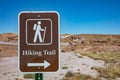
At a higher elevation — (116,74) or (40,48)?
(40,48)

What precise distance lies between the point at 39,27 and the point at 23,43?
236 mm

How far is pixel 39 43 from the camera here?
127 inches

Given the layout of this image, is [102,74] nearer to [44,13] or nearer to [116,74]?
[116,74]

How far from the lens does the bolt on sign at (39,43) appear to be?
322 centimetres

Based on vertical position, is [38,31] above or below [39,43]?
above

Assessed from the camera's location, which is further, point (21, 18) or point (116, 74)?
point (116, 74)

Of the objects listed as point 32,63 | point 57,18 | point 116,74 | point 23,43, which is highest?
point 57,18

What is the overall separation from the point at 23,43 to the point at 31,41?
0.09 meters

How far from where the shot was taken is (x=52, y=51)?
3.23 metres

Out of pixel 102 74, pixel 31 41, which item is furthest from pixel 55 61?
pixel 102 74

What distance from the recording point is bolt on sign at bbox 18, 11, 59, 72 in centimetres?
322

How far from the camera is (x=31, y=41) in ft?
10.6

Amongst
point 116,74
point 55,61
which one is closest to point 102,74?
point 116,74

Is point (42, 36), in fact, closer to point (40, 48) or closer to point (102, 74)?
point (40, 48)
